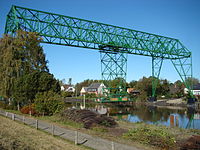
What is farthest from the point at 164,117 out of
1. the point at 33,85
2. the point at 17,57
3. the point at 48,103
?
the point at 17,57

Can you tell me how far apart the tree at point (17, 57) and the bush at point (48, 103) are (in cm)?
707

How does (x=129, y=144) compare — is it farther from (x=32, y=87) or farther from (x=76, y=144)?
(x=32, y=87)

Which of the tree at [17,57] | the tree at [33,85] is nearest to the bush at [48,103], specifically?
the tree at [33,85]

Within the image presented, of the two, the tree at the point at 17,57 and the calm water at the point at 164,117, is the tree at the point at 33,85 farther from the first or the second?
Answer: the calm water at the point at 164,117

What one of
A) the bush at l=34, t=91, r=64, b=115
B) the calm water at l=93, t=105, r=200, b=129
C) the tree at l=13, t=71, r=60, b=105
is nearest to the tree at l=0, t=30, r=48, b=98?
the tree at l=13, t=71, r=60, b=105

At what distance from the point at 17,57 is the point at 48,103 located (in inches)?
400

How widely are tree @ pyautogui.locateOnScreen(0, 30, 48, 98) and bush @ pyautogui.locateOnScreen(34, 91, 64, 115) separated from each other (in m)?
7.07

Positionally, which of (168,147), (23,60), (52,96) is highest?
(23,60)

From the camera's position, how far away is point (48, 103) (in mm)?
22828

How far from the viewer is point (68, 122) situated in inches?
722

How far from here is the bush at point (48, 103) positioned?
2267 cm

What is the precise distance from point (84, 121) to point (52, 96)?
24.6ft

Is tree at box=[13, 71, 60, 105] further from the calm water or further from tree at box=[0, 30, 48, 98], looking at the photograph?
the calm water

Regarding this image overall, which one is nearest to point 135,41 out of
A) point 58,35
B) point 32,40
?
point 58,35
